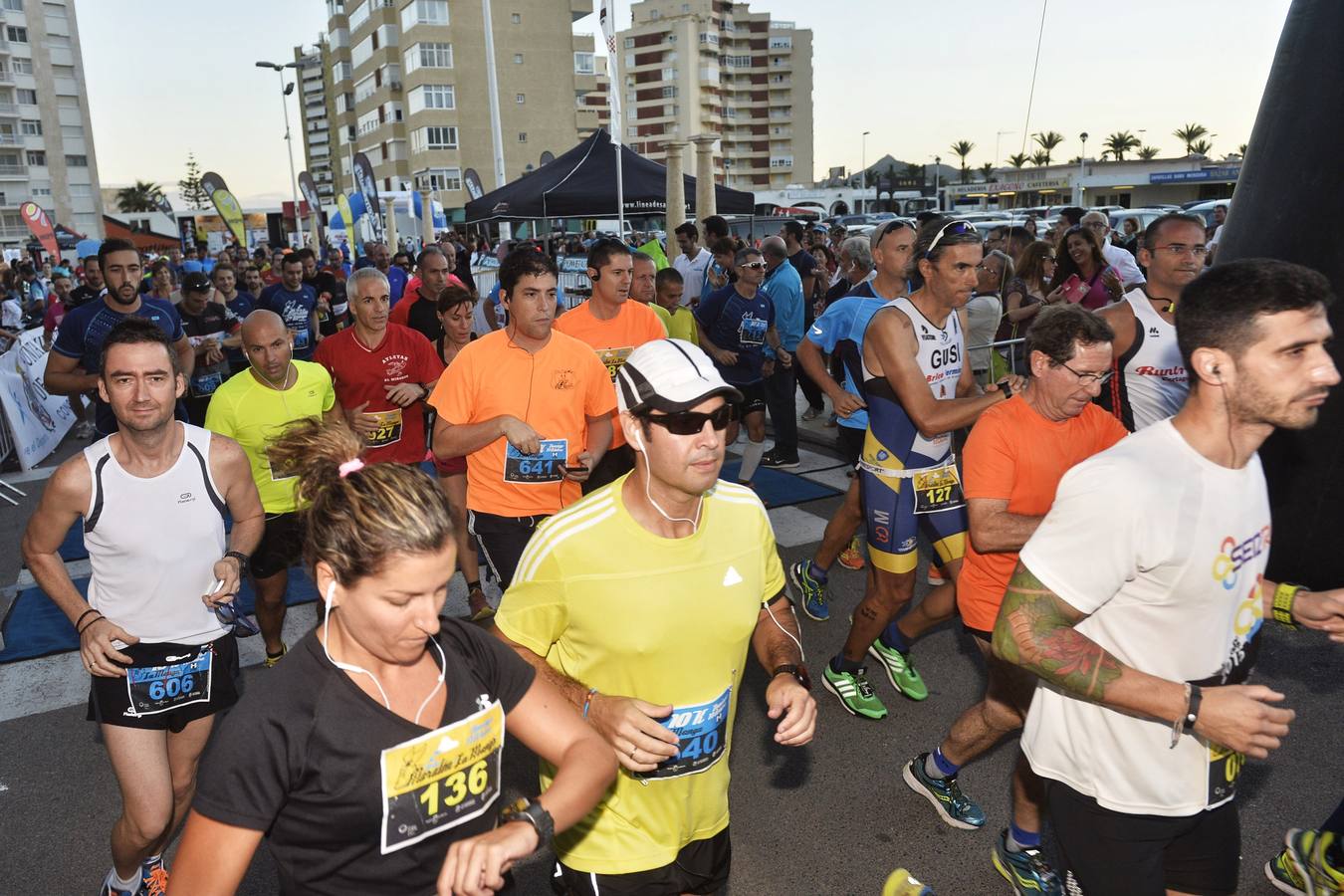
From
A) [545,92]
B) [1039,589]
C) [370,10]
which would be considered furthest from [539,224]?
[1039,589]

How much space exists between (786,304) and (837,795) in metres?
5.91

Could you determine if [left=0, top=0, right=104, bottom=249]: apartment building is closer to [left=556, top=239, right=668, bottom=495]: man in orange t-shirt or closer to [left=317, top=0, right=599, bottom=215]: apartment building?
[left=317, top=0, right=599, bottom=215]: apartment building

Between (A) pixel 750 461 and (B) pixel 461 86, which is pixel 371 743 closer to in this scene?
(A) pixel 750 461

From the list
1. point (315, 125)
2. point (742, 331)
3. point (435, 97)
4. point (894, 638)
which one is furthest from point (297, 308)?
point (315, 125)

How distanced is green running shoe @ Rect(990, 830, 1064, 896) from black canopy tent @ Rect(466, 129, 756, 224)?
1375cm

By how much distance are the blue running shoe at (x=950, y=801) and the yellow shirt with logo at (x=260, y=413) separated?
3.30 meters

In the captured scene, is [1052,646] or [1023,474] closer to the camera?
[1052,646]

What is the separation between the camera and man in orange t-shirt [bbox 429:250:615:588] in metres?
4.51

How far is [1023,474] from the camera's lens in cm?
337

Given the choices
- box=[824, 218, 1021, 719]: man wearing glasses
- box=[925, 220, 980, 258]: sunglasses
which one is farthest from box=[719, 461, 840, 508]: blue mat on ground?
box=[925, 220, 980, 258]: sunglasses

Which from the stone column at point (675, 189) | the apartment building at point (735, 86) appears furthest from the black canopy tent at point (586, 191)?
the apartment building at point (735, 86)

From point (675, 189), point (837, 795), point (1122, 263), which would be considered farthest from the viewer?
point (675, 189)

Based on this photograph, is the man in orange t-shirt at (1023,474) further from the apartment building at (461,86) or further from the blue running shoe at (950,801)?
the apartment building at (461,86)

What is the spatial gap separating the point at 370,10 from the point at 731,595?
3671 inches
